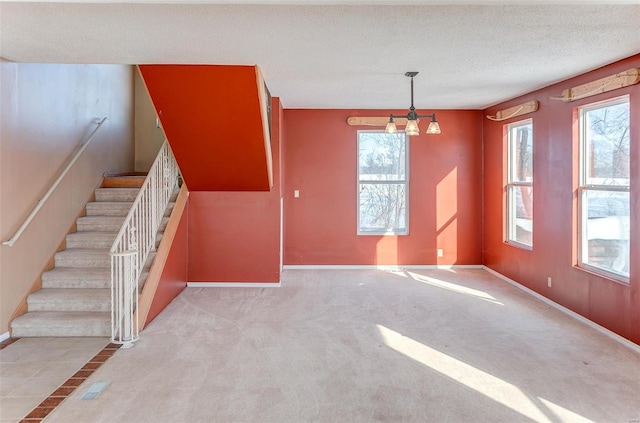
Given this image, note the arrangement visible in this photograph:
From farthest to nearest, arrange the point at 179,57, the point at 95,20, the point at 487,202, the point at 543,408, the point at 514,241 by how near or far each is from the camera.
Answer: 1. the point at 487,202
2. the point at 514,241
3. the point at 179,57
4. the point at 95,20
5. the point at 543,408

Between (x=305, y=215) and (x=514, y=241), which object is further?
(x=305, y=215)

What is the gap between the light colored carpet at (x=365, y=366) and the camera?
2.38 metres

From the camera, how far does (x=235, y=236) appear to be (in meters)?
5.36

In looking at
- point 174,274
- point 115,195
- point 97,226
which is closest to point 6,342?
point 97,226

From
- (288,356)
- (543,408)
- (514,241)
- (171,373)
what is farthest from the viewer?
(514,241)

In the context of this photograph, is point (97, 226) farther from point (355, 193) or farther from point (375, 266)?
point (375, 266)

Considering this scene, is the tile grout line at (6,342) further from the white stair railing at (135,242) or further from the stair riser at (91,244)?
the stair riser at (91,244)

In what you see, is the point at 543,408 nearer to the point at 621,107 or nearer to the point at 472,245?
the point at 621,107

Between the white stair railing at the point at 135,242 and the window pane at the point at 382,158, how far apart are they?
2889 millimetres

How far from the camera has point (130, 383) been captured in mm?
2688

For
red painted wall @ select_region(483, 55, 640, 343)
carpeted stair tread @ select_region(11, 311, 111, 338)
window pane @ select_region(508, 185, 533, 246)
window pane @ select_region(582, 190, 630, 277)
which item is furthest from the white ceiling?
carpeted stair tread @ select_region(11, 311, 111, 338)

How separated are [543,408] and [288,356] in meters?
1.76

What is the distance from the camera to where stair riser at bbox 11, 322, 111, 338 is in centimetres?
349

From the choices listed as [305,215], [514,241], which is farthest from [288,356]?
[514,241]
